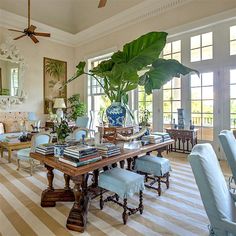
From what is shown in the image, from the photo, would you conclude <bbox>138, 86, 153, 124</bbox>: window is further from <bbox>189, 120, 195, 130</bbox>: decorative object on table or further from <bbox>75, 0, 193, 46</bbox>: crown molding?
<bbox>75, 0, 193, 46</bbox>: crown molding

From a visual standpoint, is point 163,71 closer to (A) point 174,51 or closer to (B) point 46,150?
(B) point 46,150

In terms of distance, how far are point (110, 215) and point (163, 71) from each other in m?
1.96

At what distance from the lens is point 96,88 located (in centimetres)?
746

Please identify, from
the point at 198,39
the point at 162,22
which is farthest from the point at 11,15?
the point at 198,39

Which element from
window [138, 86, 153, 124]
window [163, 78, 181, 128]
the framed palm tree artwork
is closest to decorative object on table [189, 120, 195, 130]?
window [163, 78, 181, 128]

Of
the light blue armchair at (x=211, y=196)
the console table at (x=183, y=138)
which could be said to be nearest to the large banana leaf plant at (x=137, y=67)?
the light blue armchair at (x=211, y=196)

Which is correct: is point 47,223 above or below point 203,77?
below

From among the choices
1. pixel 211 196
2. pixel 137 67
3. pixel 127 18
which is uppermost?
pixel 127 18

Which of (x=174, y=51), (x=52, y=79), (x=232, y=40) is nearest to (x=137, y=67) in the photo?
(x=232, y=40)

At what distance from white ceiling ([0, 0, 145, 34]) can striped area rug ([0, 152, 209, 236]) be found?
5.35 meters

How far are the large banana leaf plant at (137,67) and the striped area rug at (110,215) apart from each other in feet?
4.78

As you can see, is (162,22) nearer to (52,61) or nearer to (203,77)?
(203,77)

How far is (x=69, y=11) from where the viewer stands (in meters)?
7.54

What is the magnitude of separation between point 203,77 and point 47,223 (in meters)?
4.52
